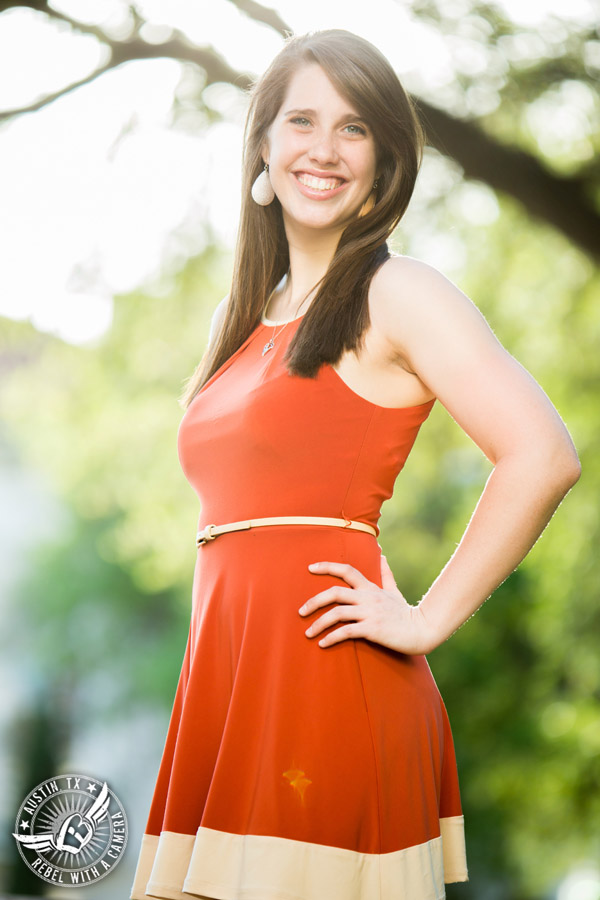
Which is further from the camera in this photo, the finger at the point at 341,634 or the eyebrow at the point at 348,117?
the eyebrow at the point at 348,117

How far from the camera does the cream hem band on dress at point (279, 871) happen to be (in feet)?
4.45

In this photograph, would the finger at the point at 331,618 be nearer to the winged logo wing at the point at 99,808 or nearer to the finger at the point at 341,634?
the finger at the point at 341,634

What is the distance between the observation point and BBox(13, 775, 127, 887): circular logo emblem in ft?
9.03

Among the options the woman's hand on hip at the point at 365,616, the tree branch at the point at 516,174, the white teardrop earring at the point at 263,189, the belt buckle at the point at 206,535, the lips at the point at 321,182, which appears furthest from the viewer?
the tree branch at the point at 516,174

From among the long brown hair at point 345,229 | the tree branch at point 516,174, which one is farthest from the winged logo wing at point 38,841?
the tree branch at point 516,174

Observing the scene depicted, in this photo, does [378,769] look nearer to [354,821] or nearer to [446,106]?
[354,821]

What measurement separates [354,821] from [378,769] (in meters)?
0.08

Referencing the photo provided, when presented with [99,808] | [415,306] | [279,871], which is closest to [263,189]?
[415,306]

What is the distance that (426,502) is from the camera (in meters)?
13.4

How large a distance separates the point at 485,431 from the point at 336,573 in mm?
313

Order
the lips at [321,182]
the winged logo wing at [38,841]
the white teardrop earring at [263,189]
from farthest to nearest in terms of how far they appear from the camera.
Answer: the winged logo wing at [38,841]
the white teardrop earring at [263,189]
the lips at [321,182]

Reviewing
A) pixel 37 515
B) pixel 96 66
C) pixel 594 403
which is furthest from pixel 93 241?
pixel 37 515

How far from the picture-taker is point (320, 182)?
5.60ft

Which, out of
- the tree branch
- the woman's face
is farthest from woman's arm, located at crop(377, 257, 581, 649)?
the tree branch
